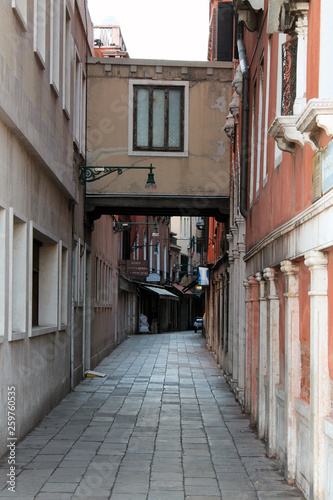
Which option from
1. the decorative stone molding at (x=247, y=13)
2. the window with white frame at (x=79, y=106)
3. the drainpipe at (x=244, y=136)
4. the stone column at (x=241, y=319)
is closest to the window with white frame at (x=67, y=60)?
the window with white frame at (x=79, y=106)

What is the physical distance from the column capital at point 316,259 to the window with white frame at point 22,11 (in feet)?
15.2

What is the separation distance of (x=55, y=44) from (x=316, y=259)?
25.0 ft

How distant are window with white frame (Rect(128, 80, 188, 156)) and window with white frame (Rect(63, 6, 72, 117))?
3.58m

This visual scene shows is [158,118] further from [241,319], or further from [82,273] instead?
[241,319]

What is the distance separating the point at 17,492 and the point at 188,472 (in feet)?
6.23

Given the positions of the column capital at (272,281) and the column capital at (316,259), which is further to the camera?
the column capital at (272,281)

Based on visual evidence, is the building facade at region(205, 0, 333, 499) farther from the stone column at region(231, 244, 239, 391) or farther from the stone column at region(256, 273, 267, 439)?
the stone column at region(231, 244, 239, 391)

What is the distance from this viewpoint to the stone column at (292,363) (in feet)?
25.0

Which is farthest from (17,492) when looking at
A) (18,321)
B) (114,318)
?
(114,318)

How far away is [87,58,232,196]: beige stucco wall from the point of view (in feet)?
57.7

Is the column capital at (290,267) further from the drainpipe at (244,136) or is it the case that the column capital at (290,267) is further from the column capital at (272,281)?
the drainpipe at (244,136)

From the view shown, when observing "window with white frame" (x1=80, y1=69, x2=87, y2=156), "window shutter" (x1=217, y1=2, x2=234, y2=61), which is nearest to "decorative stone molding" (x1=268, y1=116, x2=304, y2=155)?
"window with white frame" (x1=80, y1=69, x2=87, y2=156)

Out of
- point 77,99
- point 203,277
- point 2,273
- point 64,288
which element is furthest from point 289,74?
point 203,277

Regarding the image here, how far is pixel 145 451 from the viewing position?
9.30m
